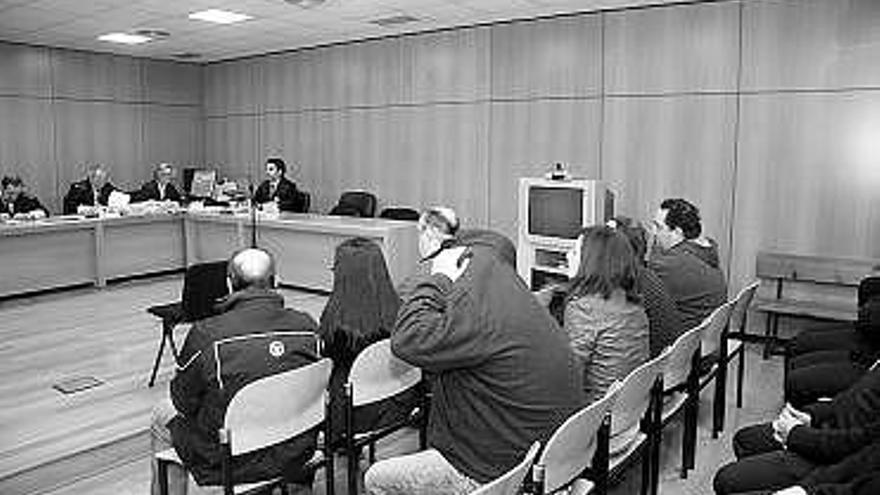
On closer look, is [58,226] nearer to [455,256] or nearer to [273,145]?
[273,145]

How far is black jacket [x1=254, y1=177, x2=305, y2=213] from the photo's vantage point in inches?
336

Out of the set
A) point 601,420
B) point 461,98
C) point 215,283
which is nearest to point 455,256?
point 601,420

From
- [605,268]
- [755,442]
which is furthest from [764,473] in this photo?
[605,268]

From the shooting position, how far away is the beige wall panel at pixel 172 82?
10.2 metres

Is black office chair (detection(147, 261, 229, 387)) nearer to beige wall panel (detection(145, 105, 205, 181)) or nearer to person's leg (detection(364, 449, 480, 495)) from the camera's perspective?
person's leg (detection(364, 449, 480, 495))

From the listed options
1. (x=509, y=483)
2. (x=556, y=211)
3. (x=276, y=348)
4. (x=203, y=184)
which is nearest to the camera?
(x=509, y=483)

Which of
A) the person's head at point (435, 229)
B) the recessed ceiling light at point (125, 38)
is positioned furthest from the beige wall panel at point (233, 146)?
the person's head at point (435, 229)

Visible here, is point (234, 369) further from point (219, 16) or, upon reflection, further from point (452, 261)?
point (219, 16)

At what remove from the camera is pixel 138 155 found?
33.4 feet

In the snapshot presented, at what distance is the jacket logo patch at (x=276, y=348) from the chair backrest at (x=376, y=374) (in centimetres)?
30

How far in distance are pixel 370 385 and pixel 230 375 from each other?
0.58 m

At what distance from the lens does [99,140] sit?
31.9 feet

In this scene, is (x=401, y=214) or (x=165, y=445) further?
(x=401, y=214)

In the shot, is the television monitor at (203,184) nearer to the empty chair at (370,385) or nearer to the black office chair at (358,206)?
the black office chair at (358,206)
